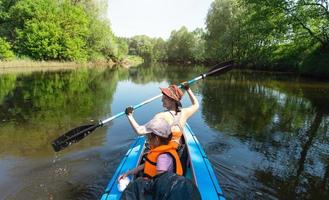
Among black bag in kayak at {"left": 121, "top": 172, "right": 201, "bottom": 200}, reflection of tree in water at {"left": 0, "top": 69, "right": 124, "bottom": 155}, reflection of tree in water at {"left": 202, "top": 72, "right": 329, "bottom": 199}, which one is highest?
black bag in kayak at {"left": 121, "top": 172, "right": 201, "bottom": 200}

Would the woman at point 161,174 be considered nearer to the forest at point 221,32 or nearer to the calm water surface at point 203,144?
the calm water surface at point 203,144

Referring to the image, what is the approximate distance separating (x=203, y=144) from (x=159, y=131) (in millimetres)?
4662

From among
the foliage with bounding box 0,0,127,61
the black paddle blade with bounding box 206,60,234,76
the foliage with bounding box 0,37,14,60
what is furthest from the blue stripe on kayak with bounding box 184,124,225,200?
the foliage with bounding box 0,0,127,61

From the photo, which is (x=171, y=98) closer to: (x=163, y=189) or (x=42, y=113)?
(x=163, y=189)

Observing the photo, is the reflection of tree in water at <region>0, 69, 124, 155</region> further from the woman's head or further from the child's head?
the child's head

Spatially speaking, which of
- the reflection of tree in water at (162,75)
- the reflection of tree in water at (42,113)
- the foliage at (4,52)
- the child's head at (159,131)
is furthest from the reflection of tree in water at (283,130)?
the foliage at (4,52)

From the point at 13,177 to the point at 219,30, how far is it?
147 feet

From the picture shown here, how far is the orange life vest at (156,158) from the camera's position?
3240 millimetres

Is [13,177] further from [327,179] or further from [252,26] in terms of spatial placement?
[252,26]

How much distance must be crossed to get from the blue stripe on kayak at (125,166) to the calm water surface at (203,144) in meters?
0.70

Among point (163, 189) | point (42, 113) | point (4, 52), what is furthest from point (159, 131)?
point (4, 52)

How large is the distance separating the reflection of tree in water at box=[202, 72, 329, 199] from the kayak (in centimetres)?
139

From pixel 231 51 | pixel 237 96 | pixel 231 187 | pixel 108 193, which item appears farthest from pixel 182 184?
pixel 231 51

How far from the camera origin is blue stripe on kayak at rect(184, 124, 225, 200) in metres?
3.94
